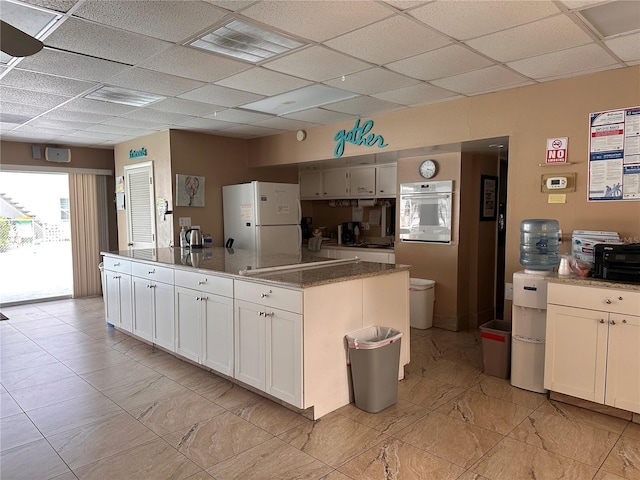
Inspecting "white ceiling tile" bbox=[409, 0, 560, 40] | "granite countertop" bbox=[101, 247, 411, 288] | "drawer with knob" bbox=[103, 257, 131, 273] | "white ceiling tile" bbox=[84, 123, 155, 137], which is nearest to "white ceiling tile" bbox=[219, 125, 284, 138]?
"white ceiling tile" bbox=[84, 123, 155, 137]

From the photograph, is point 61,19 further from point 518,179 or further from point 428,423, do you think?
point 518,179

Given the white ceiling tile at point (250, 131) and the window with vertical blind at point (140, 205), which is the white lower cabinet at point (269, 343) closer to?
the white ceiling tile at point (250, 131)

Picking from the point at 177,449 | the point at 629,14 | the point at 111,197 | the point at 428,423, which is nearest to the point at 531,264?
the point at 428,423

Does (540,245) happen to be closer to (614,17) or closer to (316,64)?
(614,17)

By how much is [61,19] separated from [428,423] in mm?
3293

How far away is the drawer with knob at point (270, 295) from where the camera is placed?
9.30 ft

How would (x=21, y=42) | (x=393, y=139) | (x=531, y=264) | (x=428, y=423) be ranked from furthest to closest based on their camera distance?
(x=393, y=139) → (x=531, y=264) → (x=428, y=423) → (x=21, y=42)

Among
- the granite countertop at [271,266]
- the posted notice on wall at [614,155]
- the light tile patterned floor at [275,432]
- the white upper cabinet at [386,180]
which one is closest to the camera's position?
the light tile patterned floor at [275,432]

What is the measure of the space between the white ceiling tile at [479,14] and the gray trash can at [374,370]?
201cm

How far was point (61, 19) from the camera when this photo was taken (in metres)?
2.48

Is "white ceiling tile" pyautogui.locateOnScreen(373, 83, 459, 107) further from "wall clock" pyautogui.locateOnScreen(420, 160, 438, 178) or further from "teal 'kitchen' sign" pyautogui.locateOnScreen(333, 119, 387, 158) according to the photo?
"wall clock" pyautogui.locateOnScreen(420, 160, 438, 178)

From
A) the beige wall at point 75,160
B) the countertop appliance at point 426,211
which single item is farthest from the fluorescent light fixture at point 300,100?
the beige wall at point 75,160

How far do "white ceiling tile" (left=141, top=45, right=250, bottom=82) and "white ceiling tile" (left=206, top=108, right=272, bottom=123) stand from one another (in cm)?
116

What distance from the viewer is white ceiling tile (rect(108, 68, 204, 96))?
3457 millimetres
